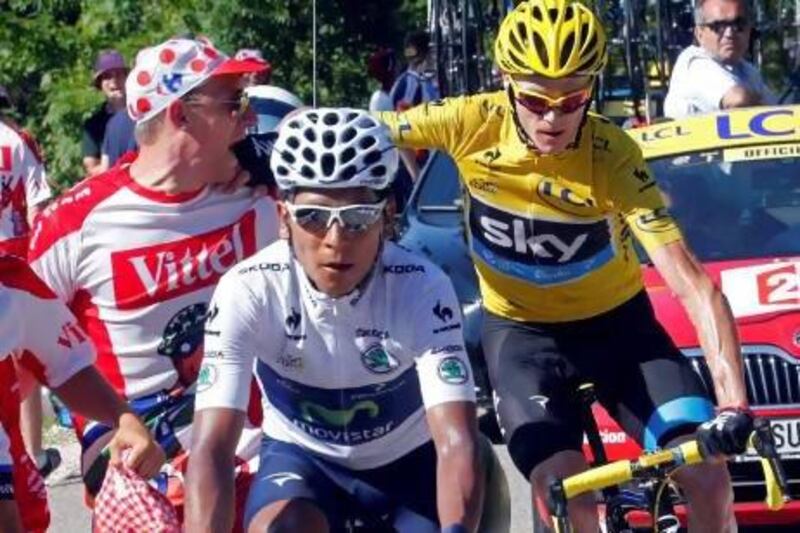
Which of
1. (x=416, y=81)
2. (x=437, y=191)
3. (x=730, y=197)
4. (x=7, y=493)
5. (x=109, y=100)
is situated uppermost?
(x=7, y=493)

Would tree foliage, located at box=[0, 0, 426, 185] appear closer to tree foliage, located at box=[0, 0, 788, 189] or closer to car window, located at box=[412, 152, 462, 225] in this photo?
tree foliage, located at box=[0, 0, 788, 189]

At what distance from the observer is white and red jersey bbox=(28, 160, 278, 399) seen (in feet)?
20.1

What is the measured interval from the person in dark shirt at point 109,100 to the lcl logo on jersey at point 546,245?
792cm

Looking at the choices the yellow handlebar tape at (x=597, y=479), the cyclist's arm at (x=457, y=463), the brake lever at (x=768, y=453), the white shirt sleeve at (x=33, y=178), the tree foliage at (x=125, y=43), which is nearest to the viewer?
the cyclist's arm at (x=457, y=463)

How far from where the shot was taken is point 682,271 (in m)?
6.39

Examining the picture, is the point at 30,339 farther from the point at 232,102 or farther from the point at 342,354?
the point at 232,102

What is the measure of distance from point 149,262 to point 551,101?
1.34 m

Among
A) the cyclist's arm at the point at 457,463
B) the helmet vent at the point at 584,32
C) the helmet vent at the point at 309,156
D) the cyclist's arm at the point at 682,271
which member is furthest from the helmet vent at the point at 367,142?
the helmet vent at the point at 584,32

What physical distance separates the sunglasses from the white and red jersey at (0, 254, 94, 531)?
0.66 meters

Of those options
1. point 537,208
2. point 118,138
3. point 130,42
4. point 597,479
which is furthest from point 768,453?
point 130,42

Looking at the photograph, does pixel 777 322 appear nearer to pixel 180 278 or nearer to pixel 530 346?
pixel 530 346

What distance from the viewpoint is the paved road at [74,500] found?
10.2 metres

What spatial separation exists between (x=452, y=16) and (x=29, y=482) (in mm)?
12958

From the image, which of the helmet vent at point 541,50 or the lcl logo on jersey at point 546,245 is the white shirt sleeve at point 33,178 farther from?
the helmet vent at point 541,50
